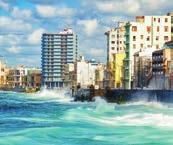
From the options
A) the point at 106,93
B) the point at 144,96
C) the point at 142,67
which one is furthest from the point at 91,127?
the point at 142,67

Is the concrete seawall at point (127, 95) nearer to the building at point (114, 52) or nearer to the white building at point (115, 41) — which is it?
the building at point (114, 52)

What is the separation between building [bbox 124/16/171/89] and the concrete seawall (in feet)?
74.0

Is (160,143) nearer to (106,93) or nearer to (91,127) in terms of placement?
(91,127)

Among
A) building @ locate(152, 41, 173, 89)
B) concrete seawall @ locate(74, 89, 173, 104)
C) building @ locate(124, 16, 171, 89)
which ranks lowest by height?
concrete seawall @ locate(74, 89, 173, 104)

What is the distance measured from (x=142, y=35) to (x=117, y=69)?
1674cm

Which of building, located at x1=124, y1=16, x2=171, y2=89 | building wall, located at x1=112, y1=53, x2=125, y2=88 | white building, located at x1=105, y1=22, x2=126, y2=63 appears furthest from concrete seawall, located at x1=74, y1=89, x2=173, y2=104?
white building, located at x1=105, y1=22, x2=126, y2=63

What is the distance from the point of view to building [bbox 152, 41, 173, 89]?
12038 centimetres

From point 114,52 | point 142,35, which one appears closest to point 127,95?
point 142,35

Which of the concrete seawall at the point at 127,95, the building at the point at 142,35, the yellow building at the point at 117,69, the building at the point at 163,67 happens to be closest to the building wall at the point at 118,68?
the yellow building at the point at 117,69

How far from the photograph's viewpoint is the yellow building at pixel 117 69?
163 metres

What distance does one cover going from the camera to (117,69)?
16462cm

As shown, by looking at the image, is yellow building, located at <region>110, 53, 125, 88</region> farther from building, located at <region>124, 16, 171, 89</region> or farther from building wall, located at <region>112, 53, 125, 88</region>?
building, located at <region>124, 16, 171, 89</region>

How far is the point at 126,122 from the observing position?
5272cm

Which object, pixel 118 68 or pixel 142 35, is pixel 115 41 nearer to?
pixel 118 68
